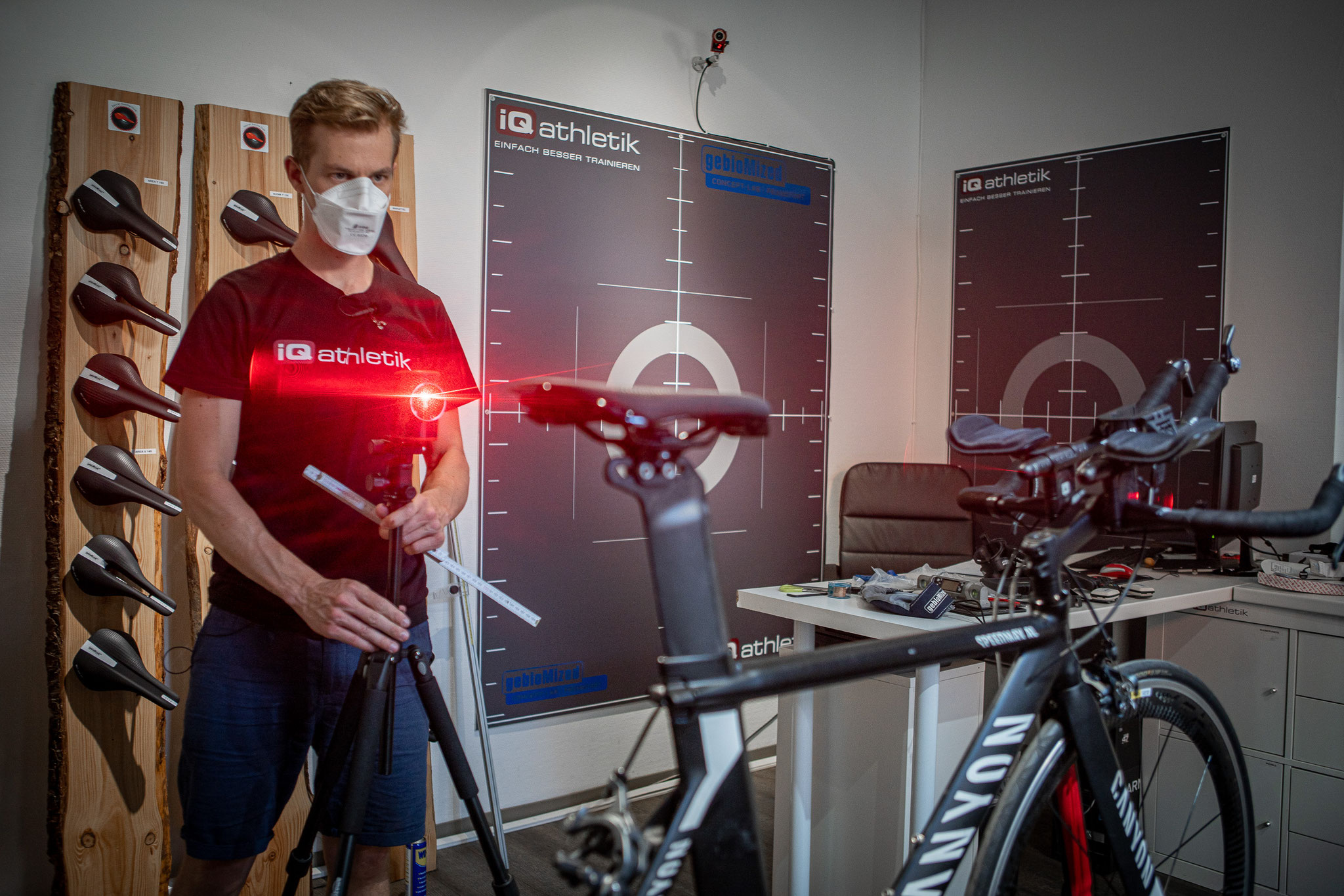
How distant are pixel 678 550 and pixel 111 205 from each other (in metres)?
2.00

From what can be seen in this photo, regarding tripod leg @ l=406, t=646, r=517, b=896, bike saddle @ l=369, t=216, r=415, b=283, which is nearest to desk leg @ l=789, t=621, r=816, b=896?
tripod leg @ l=406, t=646, r=517, b=896

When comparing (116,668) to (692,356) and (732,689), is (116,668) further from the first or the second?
(692,356)

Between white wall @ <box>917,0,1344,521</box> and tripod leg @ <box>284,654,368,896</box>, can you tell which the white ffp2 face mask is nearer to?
tripod leg @ <box>284,654,368,896</box>

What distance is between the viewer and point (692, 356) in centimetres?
337

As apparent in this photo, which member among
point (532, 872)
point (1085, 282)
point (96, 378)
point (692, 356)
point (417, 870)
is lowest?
point (532, 872)

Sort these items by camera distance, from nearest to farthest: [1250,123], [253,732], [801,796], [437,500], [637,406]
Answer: [637,406] → [253,732] → [437,500] → [801,796] → [1250,123]

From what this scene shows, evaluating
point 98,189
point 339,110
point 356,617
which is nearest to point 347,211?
point 339,110

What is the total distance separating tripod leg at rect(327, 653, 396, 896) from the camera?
4.22 ft

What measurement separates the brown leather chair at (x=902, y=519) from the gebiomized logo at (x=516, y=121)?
1774mm

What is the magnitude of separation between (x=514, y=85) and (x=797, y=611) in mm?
1945

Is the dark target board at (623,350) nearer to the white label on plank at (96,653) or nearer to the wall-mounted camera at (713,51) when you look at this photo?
the wall-mounted camera at (713,51)

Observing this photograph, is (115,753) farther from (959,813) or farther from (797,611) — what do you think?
(959,813)

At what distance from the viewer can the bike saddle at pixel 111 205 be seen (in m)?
2.18

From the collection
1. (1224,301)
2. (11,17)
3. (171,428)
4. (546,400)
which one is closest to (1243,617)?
(1224,301)
